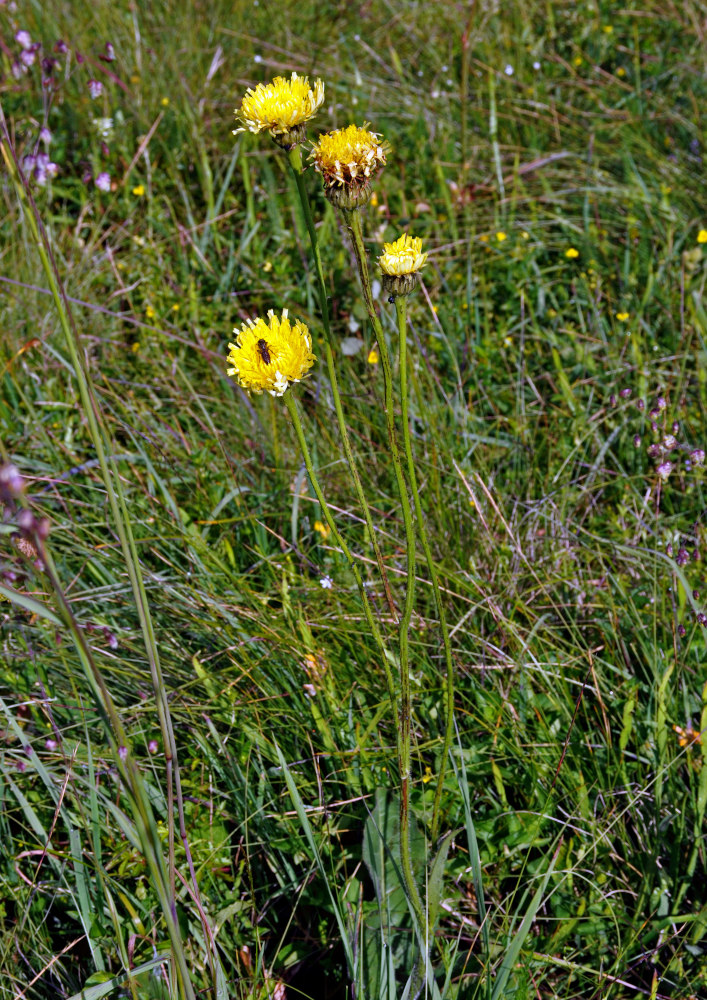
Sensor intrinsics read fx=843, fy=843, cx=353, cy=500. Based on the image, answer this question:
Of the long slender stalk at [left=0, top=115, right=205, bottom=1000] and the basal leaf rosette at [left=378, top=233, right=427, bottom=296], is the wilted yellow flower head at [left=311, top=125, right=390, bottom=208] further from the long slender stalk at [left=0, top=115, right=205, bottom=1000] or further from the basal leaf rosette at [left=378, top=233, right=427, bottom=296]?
the long slender stalk at [left=0, top=115, right=205, bottom=1000]

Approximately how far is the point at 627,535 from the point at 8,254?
180 cm

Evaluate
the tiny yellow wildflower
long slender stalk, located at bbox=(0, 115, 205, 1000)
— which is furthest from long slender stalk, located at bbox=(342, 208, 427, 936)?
the tiny yellow wildflower

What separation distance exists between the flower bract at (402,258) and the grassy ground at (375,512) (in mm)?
457

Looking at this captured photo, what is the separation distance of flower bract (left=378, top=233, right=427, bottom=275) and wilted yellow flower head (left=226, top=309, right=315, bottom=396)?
0.10 metres

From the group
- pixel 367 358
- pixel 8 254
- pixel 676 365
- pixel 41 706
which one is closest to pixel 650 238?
pixel 676 365

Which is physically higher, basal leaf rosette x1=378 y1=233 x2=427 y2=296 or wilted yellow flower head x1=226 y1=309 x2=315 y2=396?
basal leaf rosette x1=378 y1=233 x2=427 y2=296

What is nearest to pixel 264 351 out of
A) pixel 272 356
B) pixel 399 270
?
pixel 272 356

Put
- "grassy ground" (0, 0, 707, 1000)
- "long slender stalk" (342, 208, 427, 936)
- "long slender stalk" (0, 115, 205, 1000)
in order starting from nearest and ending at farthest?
"long slender stalk" (0, 115, 205, 1000) < "long slender stalk" (342, 208, 427, 936) < "grassy ground" (0, 0, 707, 1000)

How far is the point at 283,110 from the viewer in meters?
0.85

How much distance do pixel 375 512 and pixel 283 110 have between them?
37.8 inches

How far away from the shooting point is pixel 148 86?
108 inches

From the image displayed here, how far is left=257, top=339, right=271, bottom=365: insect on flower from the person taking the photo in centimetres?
82

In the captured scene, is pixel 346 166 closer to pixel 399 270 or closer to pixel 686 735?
pixel 399 270

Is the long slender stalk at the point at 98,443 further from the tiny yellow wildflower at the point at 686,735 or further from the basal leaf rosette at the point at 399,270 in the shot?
the tiny yellow wildflower at the point at 686,735
